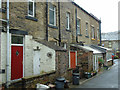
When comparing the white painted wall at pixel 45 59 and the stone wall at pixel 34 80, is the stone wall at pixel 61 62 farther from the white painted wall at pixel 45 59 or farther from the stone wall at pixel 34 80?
the stone wall at pixel 34 80

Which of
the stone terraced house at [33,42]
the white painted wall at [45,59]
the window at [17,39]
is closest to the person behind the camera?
the stone terraced house at [33,42]

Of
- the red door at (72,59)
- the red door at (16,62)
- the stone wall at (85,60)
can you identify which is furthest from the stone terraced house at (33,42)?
the red door at (72,59)

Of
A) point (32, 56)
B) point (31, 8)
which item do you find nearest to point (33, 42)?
point (32, 56)

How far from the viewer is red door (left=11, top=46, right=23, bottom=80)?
8008 millimetres

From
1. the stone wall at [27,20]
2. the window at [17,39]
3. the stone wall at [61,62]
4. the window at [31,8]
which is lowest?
the stone wall at [61,62]

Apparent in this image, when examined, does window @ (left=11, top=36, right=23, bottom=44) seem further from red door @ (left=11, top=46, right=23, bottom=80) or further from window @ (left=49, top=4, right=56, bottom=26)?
window @ (left=49, top=4, right=56, bottom=26)

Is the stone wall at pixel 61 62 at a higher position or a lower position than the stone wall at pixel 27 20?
lower

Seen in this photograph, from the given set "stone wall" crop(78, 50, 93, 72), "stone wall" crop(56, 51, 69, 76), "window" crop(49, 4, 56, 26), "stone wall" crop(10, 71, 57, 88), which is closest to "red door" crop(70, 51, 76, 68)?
"stone wall" crop(78, 50, 93, 72)

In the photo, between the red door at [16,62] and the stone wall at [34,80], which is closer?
the stone wall at [34,80]

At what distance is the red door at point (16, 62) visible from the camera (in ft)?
26.3

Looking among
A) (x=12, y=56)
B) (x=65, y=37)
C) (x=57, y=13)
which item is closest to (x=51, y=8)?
(x=57, y=13)

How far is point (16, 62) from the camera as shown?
8.19 metres

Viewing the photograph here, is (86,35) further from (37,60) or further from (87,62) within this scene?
(37,60)

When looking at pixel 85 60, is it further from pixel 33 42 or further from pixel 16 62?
pixel 16 62
